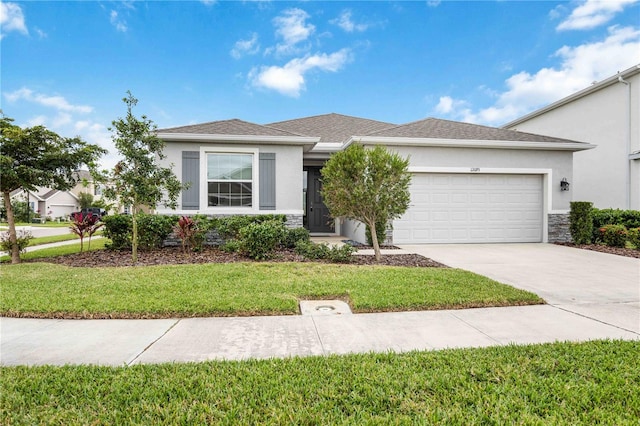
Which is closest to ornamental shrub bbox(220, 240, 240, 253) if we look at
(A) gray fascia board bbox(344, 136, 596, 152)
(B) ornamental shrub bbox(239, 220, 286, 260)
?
(B) ornamental shrub bbox(239, 220, 286, 260)

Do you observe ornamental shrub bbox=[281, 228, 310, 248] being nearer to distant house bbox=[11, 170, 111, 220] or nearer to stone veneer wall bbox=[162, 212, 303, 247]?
stone veneer wall bbox=[162, 212, 303, 247]

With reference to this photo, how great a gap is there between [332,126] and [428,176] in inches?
228

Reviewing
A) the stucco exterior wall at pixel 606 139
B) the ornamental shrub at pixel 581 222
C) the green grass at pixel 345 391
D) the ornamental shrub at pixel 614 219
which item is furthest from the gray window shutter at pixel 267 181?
the stucco exterior wall at pixel 606 139

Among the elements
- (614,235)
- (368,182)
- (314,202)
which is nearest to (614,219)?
(614,235)

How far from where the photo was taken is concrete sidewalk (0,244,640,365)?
283cm

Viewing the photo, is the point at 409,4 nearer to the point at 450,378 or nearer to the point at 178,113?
the point at 178,113

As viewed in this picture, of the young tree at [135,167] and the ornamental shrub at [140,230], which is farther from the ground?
the young tree at [135,167]

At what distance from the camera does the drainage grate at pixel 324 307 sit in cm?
398

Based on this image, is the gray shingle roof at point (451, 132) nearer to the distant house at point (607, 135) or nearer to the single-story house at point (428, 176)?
the single-story house at point (428, 176)

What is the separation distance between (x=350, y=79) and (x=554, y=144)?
361 inches

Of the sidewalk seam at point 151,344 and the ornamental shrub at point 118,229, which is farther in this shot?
the ornamental shrub at point 118,229

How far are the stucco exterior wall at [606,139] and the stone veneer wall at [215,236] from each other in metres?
10.0

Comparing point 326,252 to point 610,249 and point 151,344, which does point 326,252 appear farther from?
point 610,249

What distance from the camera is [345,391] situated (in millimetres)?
2188
